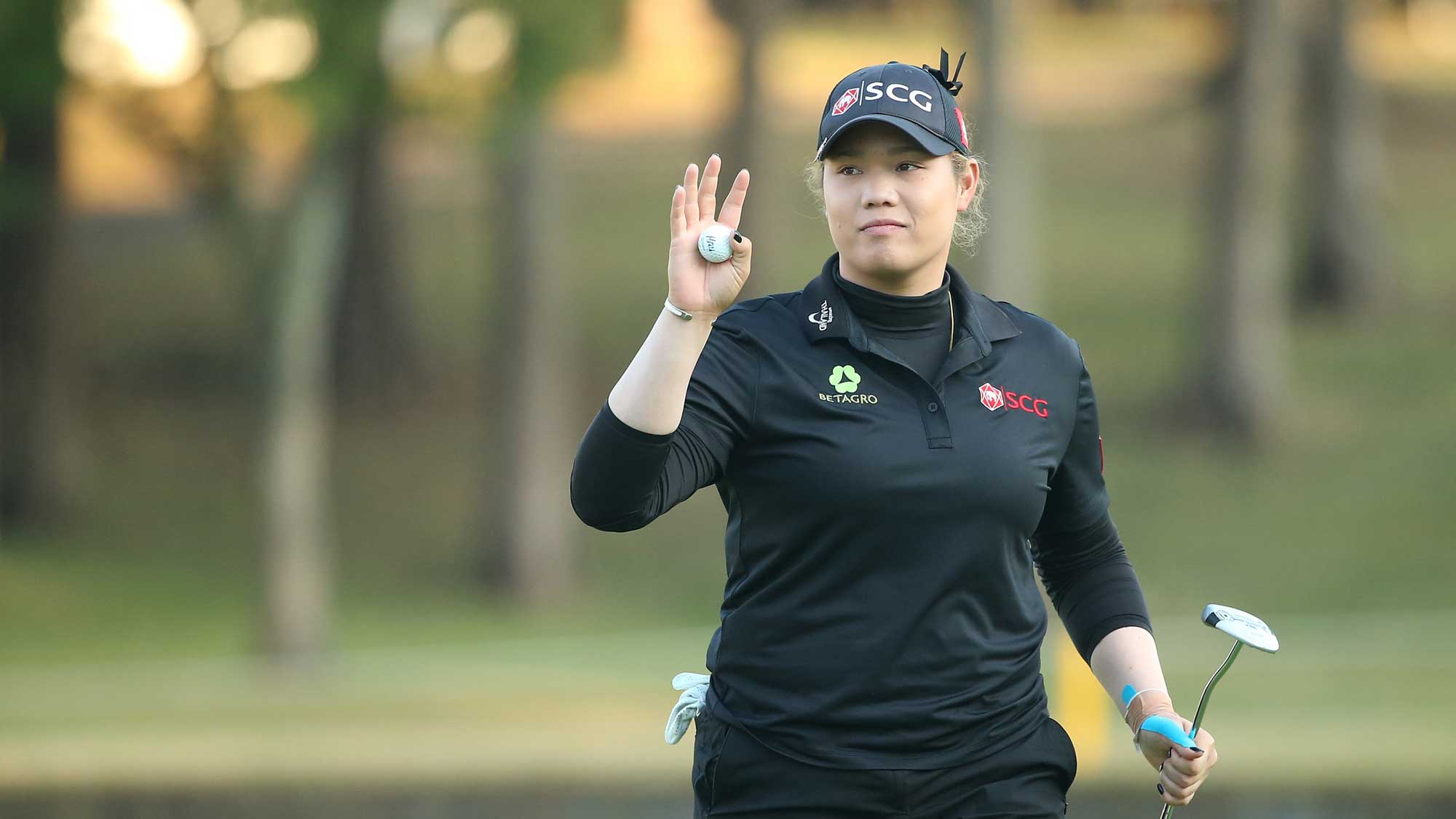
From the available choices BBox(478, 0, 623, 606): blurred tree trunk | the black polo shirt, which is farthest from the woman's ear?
BBox(478, 0, 623, 606): blurred tree trunk

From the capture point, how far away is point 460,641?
17609mm

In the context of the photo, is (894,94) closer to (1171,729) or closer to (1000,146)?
(1171,729)

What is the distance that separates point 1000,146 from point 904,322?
47.6 feet

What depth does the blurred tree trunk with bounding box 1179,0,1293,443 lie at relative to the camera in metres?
21.7

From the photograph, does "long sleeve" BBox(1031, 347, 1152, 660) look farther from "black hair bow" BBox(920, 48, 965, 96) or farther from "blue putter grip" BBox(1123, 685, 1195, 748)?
"black hair bow" BBox(920, 48, 965, 96)

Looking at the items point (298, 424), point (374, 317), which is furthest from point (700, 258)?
point (374, 317)

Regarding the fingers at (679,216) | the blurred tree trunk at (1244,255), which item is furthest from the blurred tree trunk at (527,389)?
the fingers at (679,216)

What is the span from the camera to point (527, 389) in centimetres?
1973

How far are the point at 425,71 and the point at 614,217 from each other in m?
17.5

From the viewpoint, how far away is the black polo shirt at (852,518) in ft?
9.73

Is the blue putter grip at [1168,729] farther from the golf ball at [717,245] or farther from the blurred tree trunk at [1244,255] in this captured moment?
the blurred tree trunk at [1244,255]

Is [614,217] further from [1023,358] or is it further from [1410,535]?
[1023,358]

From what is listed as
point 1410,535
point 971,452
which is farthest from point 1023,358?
point 1410,535

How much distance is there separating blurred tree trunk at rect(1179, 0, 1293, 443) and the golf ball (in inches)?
779
